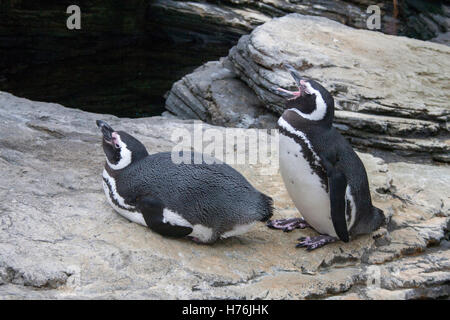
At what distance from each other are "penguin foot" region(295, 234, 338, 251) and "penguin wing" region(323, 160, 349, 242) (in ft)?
0.54

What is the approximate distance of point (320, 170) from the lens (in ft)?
10.4

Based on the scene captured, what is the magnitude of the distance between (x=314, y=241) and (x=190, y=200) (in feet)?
2.43

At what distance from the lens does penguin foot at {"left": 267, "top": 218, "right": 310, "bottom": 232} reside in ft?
11.3

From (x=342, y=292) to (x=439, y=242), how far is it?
909 millimetres

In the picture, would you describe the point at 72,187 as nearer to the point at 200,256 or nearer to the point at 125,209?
the point at 125,209

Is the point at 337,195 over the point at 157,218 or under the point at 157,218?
over

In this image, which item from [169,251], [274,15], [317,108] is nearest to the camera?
[169,251]

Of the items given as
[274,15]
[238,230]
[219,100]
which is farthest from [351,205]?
[274,15]

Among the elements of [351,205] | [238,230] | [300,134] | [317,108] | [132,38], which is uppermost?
[317,108]

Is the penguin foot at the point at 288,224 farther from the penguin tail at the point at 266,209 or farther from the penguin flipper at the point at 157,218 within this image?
the penguin flipper at the point at 157,218

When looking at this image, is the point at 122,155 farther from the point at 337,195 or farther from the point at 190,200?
the point at 337,195

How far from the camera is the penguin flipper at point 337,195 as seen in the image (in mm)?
3090

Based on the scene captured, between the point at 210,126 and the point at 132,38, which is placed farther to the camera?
the point at 132,38
